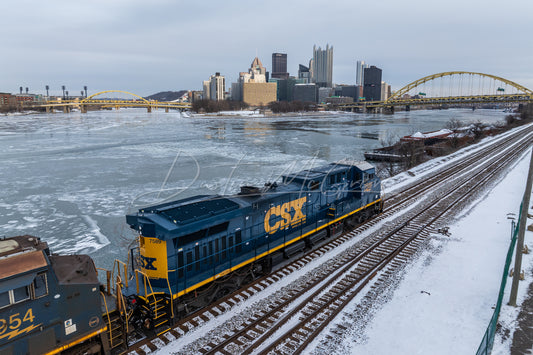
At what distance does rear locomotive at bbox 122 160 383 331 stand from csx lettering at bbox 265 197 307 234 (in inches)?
1.7

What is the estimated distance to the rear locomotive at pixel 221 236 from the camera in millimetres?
10781

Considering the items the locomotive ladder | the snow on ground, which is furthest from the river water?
the snow on ground

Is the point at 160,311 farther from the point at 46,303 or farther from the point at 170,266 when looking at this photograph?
the point at 46,303

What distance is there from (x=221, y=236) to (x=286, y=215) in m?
4.00

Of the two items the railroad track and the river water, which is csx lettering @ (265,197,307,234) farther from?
the river water

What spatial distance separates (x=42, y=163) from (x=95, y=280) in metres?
42.7

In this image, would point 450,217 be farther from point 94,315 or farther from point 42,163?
point 42,163

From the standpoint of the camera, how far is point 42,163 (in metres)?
43.6

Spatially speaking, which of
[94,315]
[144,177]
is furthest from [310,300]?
[144,177]

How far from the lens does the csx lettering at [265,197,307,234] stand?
48.3 ft

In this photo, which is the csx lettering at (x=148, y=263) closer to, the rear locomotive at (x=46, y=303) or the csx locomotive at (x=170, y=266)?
the csx locomotive at (x=170, y=266)

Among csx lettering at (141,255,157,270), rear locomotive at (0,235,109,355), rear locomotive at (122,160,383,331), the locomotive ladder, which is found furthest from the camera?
csx lettering at (141,255,157,270)

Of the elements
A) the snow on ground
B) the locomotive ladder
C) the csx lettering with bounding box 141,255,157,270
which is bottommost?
the snow on ground

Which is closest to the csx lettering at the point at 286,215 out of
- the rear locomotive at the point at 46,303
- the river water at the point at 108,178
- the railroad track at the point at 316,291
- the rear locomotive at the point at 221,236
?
the rear locomotive at the point at 221,236
